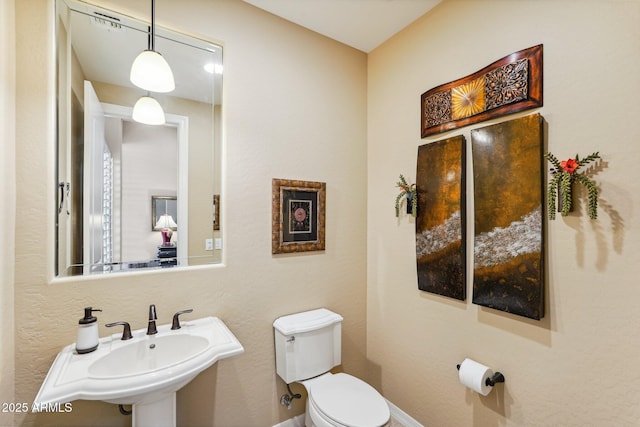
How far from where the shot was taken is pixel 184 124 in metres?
1.66

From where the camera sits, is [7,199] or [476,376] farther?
[476,376]

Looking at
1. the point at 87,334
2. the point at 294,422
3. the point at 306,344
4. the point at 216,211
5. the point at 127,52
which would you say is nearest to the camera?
the point at 87,334

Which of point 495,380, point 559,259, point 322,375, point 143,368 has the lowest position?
point 322,375

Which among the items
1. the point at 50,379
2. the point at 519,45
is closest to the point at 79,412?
the point at 50,379

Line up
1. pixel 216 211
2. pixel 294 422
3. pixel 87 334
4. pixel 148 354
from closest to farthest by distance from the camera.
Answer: pixel 87 334
pixel 148 354
pixel 216 211
pixel 294 422

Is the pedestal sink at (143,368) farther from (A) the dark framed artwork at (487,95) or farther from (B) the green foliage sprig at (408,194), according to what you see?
(A) the dark framed artwork at (487,95)

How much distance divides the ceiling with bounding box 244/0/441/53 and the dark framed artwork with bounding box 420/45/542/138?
53 cm

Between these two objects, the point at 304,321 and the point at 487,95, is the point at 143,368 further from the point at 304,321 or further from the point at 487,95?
the point at 487,95

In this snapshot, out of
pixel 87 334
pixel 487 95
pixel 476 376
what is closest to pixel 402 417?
pixel 476 376

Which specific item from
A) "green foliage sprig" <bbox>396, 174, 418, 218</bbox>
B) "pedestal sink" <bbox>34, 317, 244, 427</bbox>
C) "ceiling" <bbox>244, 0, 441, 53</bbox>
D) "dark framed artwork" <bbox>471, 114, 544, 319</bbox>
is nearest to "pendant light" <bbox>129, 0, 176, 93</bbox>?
"ceiling" <bbox>244, 0, 441, 53</bbox>

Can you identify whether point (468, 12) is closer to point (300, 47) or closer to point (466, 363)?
point (300, 47)

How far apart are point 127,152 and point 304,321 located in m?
1.39

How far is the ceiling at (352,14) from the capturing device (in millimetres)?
1766

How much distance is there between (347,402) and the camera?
153 centimetres
